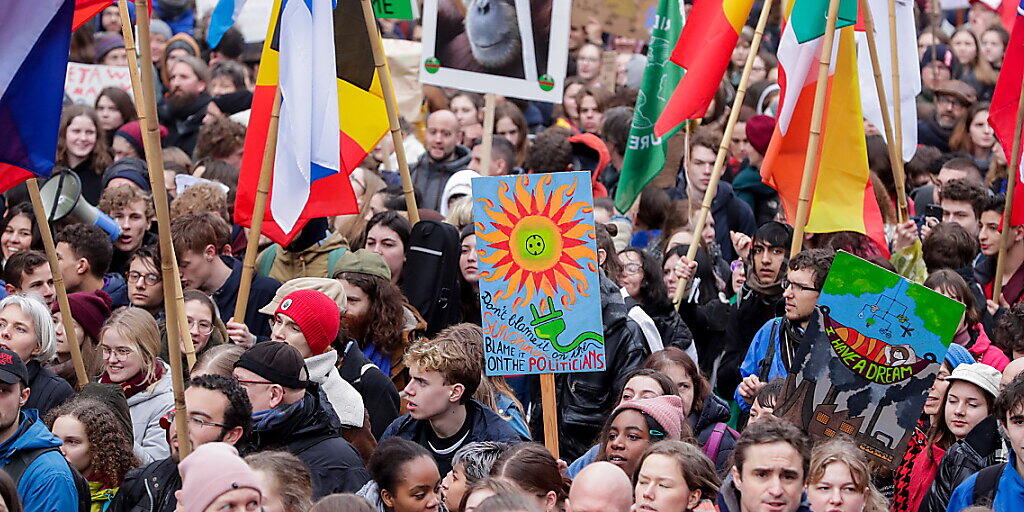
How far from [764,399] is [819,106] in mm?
2089

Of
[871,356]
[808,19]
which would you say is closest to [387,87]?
[808,19]

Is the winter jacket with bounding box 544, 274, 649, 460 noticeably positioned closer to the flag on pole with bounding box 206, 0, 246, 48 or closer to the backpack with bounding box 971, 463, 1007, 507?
the backpack with bounding box 971, 463, 1007, 507

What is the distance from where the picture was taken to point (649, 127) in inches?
405

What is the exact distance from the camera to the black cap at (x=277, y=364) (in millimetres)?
6305

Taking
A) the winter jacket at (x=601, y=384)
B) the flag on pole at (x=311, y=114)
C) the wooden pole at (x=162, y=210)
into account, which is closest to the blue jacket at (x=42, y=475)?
the wooden pole at (x=162, y=210)

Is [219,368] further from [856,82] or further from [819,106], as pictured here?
[856,82]

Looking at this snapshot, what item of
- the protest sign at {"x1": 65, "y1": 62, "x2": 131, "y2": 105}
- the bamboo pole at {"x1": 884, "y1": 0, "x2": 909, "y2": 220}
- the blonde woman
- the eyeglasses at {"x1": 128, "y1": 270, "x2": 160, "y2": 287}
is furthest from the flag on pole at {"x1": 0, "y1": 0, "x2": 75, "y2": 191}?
the protest sign at {"x1": 65, "y1": 62, "x2": 131, "y2": 105}

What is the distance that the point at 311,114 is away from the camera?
8.02 metres

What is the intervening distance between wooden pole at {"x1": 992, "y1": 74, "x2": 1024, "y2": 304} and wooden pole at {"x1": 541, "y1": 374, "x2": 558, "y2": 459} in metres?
3.32

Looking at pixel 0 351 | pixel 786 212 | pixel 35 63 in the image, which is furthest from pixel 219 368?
pixel 786 212

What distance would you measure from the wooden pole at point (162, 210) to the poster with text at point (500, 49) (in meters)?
3.36

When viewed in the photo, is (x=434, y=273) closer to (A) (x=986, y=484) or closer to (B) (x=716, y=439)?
(B) (x=716, y=439)

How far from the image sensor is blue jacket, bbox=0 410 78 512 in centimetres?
605

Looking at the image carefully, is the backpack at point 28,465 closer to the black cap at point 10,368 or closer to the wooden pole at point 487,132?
the black cap at point 10,368
